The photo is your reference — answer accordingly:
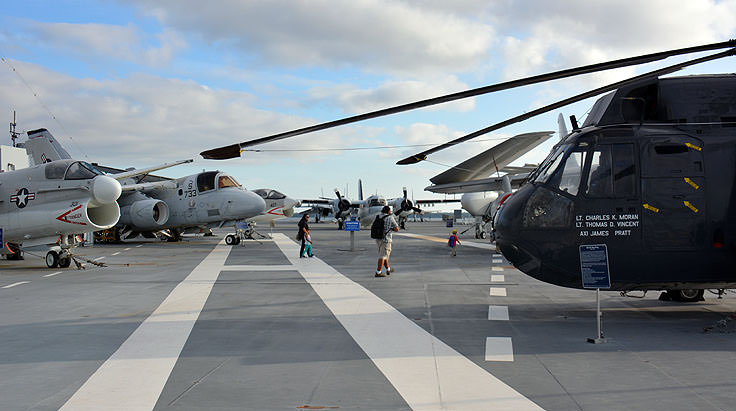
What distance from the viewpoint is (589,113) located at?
8.52 metres

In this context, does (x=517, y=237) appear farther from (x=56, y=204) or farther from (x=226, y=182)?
(x=226, y=182)

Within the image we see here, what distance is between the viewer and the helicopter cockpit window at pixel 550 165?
7824 mm

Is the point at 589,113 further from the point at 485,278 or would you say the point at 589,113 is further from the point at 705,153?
the point at 485,278

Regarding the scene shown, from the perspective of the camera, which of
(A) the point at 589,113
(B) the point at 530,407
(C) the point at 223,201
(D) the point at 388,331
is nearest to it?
(B) the point at 530,407

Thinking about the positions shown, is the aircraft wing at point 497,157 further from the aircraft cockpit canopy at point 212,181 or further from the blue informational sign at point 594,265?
the blue informational sign at point 594,265

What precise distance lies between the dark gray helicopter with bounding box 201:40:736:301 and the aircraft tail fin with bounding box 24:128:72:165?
59.1ft

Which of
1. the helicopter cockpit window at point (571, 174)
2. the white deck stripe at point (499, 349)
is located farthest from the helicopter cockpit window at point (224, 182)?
the white deck stripe at point (499, 349)

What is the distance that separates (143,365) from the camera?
5531 mm

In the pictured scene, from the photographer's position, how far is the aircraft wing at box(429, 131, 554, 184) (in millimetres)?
19750

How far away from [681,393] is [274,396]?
338 centimetres

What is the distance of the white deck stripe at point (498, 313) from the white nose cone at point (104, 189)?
10866 mm

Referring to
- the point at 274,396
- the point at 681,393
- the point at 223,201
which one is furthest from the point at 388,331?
the point at 223,201

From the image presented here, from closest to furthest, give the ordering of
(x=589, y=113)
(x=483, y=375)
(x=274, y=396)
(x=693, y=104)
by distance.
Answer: (x=274, y=396)
(x=483, y=375)
(x=693, y=104)
(x=589, y=113)

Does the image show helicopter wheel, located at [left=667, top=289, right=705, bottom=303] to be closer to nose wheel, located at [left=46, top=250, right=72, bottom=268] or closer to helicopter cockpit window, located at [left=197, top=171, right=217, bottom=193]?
nose wheel, located at [left=46, top=250, right=72, bottom=268]
